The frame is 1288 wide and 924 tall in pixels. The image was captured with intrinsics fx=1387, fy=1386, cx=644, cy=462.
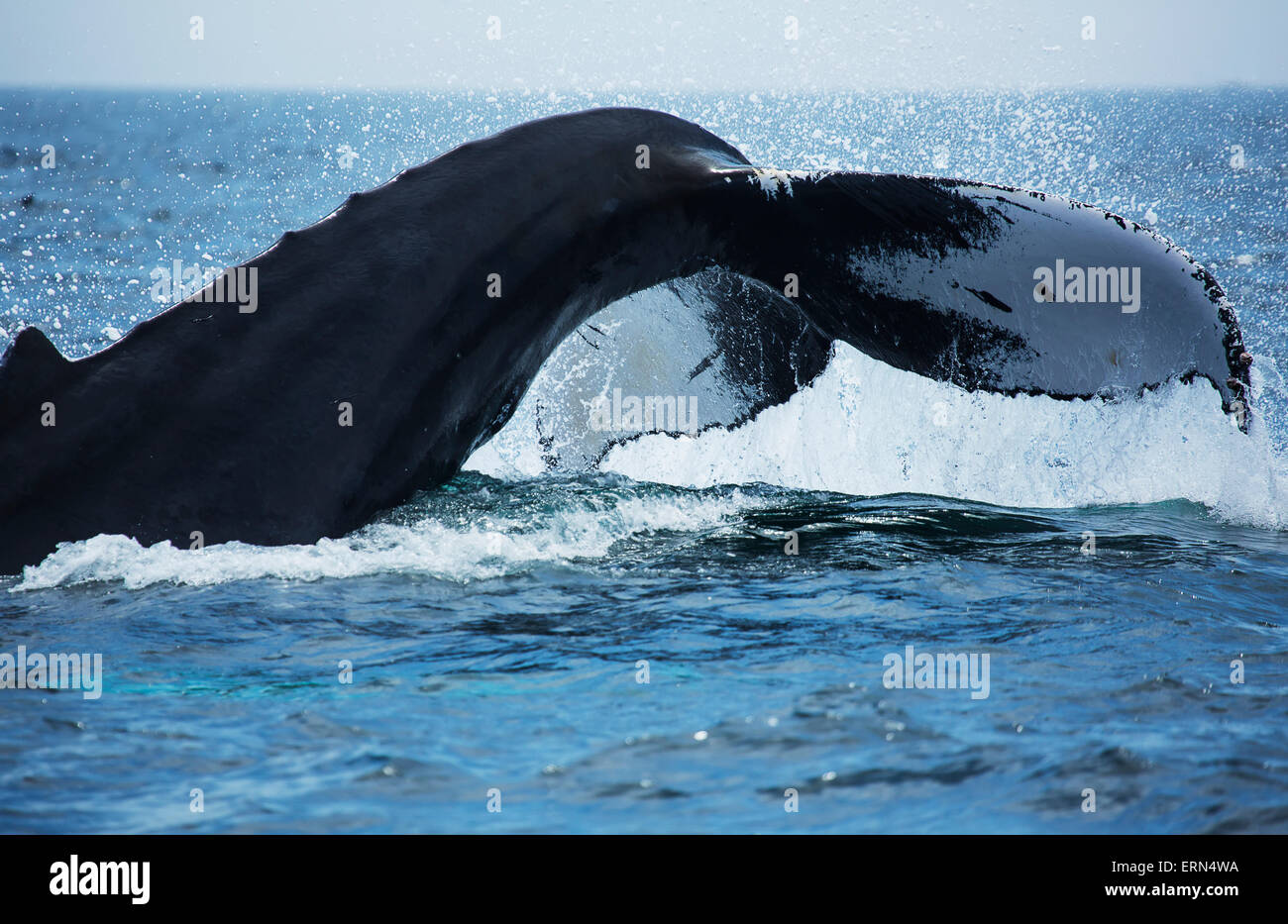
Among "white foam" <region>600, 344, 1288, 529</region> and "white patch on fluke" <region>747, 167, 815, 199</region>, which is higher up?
"white patch on fluke" <region>747, 167, 815, 199</region>

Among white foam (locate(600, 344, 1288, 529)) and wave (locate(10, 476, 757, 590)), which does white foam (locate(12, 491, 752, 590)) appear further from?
white foam (locate(600, 344, 1288, 529))

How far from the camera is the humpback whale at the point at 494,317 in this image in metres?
5.04

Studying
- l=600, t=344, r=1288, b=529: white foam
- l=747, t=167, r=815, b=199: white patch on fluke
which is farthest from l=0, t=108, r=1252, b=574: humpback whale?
l=600, t=344, r=1288, b=529: white foam

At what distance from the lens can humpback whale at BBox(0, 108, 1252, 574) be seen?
Answer: 5.04 meters

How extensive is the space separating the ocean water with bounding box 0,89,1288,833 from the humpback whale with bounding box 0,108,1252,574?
0.67 feet

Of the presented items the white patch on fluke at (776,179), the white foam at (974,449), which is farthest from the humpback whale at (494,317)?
the white foam at (974,449)

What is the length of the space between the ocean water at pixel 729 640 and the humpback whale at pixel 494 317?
0.21m

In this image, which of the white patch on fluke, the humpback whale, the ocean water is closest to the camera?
the ocean water

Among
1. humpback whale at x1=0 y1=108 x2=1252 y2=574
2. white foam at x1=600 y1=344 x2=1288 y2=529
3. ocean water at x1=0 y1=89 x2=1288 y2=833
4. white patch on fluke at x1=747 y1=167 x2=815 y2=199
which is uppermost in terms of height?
white patch on fluke at x1=747 y1=167 x2=815 y2=199

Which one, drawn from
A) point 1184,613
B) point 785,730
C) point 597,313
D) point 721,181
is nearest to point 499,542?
point 597,313

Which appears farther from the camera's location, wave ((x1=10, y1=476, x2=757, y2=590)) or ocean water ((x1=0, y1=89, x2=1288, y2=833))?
wave ((x1=10, y1=476, x2=757, y2=590))

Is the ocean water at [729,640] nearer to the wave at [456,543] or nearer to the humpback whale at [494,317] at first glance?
the wave at [456,543]

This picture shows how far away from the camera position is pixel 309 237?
5.50 metres

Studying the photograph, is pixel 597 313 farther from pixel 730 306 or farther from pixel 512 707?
pixel 512 707
